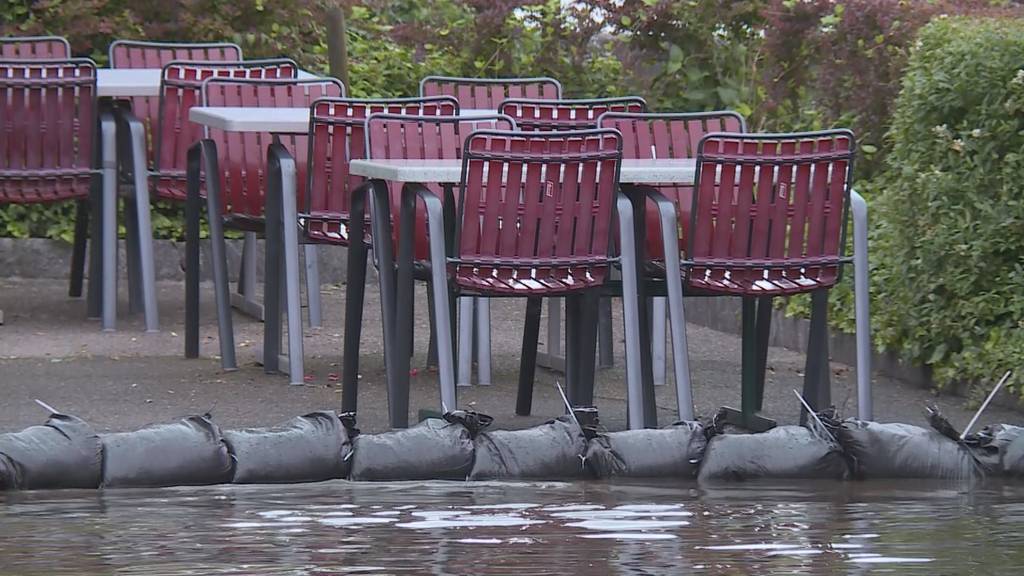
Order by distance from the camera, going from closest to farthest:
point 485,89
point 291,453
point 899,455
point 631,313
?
1. point 291,453
2. point 899,455
3. point 631,313
4. point 485,89

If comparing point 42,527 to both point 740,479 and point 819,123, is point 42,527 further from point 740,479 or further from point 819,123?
point 819,123

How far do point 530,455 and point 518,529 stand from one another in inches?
36.0

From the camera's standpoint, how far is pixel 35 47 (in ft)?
37.6

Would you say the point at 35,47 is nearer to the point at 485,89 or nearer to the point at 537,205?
the point at 485,89

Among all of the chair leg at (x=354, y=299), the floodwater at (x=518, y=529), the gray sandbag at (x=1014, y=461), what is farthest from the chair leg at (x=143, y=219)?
the gray sandbag at (x=1014, y=461)

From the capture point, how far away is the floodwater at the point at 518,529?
480 cm

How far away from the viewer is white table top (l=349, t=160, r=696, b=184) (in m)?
6.91

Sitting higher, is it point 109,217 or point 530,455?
point 109,217

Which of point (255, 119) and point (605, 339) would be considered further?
point (605, 339)

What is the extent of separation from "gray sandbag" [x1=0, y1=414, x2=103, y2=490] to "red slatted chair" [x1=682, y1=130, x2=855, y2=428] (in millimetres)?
2315

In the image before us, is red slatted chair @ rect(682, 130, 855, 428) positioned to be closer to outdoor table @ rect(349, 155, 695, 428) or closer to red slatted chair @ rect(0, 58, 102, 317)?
outdoor table @ rect(349, 155, 695, 428)

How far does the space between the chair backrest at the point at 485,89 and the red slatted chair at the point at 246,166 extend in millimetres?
1015

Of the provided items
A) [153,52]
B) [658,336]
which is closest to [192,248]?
[658,336]

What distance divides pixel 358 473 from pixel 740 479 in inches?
47.6
